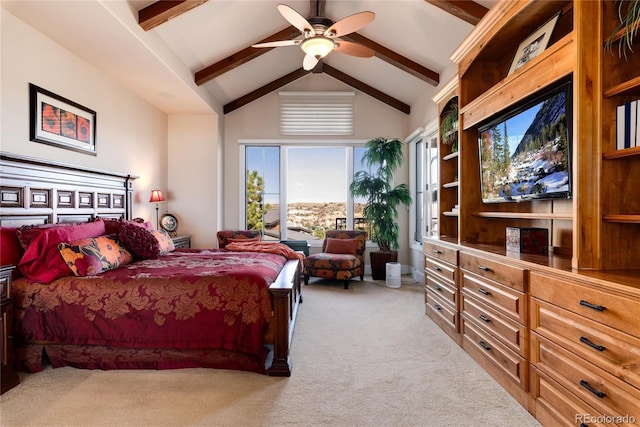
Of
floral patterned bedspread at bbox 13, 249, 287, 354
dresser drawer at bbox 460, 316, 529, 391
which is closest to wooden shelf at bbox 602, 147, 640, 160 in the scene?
dresser drawer at bbox 460, 316, 529, 391

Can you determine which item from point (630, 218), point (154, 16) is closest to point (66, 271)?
point (154, 16)

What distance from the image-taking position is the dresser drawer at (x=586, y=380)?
134 cm

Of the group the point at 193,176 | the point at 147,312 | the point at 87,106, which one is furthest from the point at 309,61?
the point at 193,176

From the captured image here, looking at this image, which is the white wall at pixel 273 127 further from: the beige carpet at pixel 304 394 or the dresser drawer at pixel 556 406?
the dresser drawer at pixel 556 406

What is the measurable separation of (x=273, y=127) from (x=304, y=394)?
16.1 ft

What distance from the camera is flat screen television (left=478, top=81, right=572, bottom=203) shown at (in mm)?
2035

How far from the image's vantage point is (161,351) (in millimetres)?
2385

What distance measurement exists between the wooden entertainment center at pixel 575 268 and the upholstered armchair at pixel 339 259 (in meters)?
2.40

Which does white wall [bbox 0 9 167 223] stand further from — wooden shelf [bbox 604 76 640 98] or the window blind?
wooden shelf [bbox 604 76 640 98]

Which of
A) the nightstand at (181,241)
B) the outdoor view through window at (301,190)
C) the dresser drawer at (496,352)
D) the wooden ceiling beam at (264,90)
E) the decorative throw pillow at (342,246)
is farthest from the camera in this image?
the outdoor view through window at (301,190)

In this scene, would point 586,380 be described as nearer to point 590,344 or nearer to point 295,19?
point 590,344

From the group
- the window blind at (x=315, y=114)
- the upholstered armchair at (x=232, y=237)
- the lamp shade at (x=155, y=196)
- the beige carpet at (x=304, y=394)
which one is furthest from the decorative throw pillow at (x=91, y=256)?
the window blind at (x=315, y=114)

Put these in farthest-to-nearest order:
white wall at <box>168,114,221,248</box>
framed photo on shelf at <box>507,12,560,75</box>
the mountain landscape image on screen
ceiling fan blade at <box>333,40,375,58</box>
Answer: white wall at <box>168,114,221,248</box> → ceiling fan blade at <box>333,40,375,58</box> → framed photo on shelf at <box>507,12,560,75</box> → the mountain landscape image on screen

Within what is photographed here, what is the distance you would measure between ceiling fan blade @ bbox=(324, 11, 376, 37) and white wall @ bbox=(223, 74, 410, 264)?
3.12 metres
